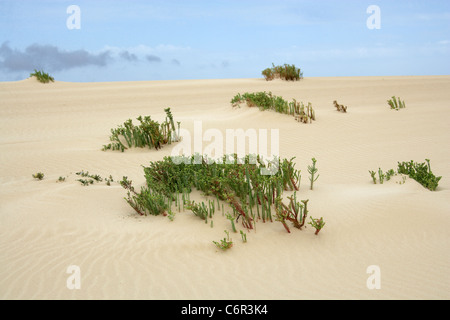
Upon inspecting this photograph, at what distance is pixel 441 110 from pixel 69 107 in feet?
52.5

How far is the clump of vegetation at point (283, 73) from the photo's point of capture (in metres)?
24.9

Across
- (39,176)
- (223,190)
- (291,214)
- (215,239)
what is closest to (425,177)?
(291,214)

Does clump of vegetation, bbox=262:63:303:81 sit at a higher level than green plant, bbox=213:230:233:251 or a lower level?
higher

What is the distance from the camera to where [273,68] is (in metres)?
25.6

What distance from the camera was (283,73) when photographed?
2505 cm

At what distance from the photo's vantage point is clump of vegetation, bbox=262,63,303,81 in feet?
81.8

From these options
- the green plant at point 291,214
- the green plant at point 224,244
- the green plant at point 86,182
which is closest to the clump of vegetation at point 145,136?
the green plant at point 86,182

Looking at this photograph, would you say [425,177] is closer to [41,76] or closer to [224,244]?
[224,244]

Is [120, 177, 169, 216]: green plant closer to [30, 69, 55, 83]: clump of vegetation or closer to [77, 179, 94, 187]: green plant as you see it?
[77, 179, 94, 187]: green plant

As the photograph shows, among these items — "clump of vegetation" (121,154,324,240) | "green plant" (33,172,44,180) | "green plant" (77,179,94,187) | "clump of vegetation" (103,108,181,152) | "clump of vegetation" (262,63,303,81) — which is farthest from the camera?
"clump of vegetation" (262,63,303,81)

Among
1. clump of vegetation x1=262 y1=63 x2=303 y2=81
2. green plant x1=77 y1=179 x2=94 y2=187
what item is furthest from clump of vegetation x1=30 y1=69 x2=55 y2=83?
green plant x1=77 y1=179 x2=94 y2=187

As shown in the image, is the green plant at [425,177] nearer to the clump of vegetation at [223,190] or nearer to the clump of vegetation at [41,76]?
the clump of vegetation at [223,190]

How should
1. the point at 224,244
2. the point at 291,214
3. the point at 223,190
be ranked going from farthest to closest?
the point at 223,190
the point at 291,214
the point at 224,244
